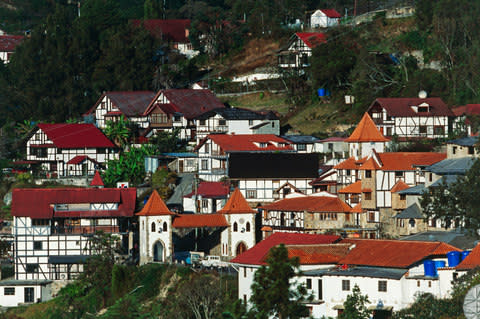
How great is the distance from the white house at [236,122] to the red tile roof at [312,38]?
9.51 metres

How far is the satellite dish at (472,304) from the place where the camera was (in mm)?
52875

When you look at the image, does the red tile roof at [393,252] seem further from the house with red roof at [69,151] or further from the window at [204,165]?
the house with red roof at [69,151]

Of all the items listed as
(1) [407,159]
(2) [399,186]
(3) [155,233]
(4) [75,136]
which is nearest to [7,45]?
(4) [75,136]

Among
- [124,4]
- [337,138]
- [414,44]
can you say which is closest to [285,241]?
[337,138]

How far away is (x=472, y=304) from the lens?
174 feet

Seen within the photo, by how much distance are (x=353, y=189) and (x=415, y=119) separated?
47.9 ft

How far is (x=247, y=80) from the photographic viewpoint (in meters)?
114

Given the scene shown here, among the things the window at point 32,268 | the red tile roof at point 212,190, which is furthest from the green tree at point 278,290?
the red tile roof at point 212,190

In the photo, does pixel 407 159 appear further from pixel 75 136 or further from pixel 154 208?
pixel 75 136

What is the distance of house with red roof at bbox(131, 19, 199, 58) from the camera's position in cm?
12638

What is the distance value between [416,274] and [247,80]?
50.6 m

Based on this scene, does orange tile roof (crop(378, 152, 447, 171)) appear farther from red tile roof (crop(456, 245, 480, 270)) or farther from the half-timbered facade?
the half-timbered facade

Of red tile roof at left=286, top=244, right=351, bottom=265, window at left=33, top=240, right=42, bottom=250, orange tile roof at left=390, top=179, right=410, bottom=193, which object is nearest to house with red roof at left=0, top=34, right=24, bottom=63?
window at left=33, top=240, right=42, bottom=250

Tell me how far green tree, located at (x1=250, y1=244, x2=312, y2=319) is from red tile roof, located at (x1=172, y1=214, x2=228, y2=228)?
26.5 m
